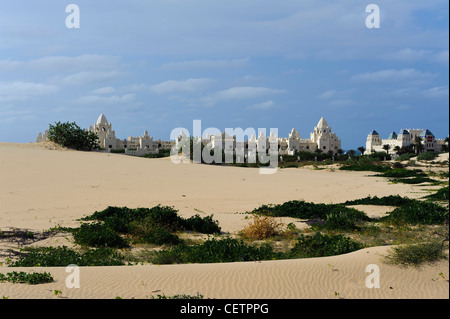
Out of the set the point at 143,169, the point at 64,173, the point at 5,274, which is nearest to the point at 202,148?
the point at 143,169

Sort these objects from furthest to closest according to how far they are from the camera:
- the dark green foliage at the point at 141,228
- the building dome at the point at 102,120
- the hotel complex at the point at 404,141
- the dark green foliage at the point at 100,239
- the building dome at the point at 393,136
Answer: the building dome at the point at 393,136
the hotel complex at the point at 404,141
the building dome at the point at 102,120
the dark green foliage at the point at 141,228
the dark green foliage at the point at 100,239

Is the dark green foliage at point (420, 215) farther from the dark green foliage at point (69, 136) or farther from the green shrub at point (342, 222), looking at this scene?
the dark green foliage at point (69, 136)

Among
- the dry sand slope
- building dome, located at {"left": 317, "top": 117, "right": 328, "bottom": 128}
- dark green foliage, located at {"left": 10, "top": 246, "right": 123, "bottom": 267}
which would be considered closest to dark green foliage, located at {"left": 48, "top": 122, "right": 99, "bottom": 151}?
the dry sand slope

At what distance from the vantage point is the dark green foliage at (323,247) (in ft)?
31.4

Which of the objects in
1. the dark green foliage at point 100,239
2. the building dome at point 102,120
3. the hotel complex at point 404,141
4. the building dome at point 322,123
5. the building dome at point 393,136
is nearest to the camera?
the dark green foliage at point 100,239

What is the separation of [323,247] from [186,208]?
9.68 meters

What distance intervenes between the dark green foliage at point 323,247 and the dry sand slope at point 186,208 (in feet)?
3.55

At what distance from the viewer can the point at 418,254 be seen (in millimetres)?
7246

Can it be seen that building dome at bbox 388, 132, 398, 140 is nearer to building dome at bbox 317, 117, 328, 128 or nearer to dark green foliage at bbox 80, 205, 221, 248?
building dome at bbox 317, 117, 328, 128

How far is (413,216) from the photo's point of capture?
532 inches

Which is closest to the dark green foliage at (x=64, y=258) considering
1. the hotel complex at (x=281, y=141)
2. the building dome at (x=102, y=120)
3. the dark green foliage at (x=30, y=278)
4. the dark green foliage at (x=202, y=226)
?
the dark green foliage at (x=30, y=278)

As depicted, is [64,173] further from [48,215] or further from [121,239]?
[121,239]

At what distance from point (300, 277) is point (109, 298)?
319cm

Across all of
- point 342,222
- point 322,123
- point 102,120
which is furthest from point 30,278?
point 322,123
